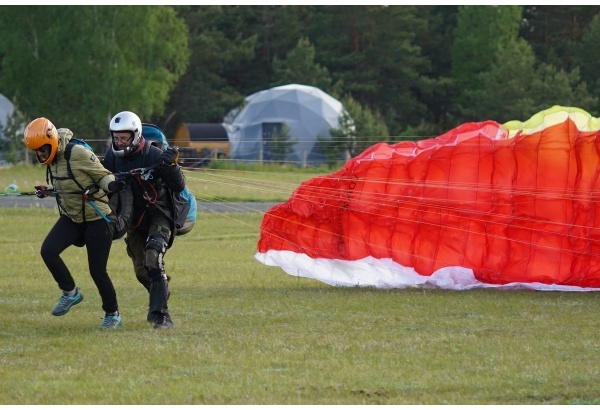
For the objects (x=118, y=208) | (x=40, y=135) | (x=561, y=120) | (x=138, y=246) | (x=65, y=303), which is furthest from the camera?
(x=561, y=120)

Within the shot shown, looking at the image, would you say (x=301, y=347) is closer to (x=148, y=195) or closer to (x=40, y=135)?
(x=148, y=195)

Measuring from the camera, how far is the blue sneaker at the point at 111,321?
923cm

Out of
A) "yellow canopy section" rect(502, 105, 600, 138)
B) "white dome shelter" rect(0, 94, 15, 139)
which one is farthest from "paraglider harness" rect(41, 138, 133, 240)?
"white dome shelter" rect(0, 94, 15, 139)

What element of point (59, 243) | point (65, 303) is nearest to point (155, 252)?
point (59, 243)

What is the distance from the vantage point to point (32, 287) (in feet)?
40.7

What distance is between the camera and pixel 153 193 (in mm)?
9266

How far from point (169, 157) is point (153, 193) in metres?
0.45

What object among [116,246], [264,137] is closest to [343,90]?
[264,137]

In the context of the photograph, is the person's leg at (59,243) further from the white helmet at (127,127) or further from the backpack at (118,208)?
the white helmet at (127,127)

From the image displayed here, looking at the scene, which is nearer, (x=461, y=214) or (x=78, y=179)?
(x=78, y=179)

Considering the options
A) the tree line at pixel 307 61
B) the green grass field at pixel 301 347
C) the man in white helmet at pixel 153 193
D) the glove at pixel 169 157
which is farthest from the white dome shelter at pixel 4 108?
the glove at pixel 169 157

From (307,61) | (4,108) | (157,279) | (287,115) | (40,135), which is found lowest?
(157,279)

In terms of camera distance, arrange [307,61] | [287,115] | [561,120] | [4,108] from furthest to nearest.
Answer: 1. [307,61]
2. [287,115]
3. [4,108]
4. [561,120]

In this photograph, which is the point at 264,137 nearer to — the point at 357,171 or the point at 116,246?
the point at 116,246
